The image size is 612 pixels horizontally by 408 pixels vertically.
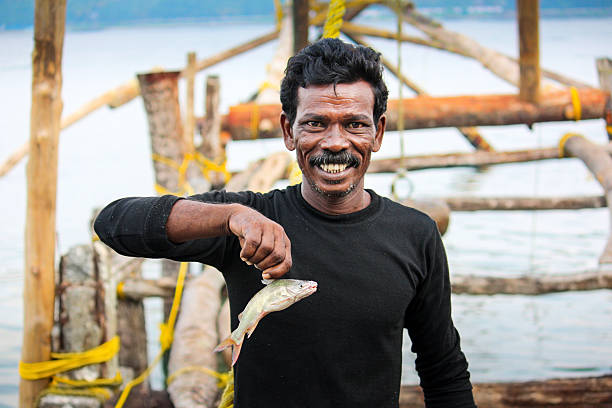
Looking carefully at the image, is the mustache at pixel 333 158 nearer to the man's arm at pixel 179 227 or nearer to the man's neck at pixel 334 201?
the man's neck at pixel 334 201

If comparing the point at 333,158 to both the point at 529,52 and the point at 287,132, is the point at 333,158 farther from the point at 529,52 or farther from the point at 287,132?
the point at 529,52

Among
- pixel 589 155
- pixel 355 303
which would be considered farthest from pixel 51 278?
pixel 589 155

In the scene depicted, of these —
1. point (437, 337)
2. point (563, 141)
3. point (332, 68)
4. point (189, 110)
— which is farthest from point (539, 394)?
point (189, 110)

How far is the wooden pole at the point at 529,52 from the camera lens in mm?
7383

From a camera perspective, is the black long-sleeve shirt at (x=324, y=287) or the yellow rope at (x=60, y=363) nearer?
the black long-sleeve shirt at (x=324, y=287)

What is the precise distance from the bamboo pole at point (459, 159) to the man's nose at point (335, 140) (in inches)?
256

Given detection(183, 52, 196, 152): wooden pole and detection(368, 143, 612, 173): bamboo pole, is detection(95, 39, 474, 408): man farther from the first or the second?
detection(368, 143, 612, 173): bamboo pole

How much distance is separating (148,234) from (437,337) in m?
0.93

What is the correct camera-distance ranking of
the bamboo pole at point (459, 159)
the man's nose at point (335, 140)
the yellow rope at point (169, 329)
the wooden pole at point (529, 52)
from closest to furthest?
the man's nose at point (335, 140) → the yellow rope at point (169, 329) → the wooden pole at point (529, 52) → the bamboo pole at point (459, 159)

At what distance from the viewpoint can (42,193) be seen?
167 inches

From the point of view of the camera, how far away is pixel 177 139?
288 inches

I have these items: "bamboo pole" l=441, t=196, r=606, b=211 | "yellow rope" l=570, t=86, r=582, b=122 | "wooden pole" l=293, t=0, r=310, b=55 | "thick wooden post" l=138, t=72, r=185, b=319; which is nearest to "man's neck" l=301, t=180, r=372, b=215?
"thick wooden post" l=138, t=72, r=185, b=319

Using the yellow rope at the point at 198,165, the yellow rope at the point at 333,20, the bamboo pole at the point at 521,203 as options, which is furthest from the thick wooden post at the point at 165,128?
the yellow rope at the point at 333,20

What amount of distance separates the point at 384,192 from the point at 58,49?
31.8ft
